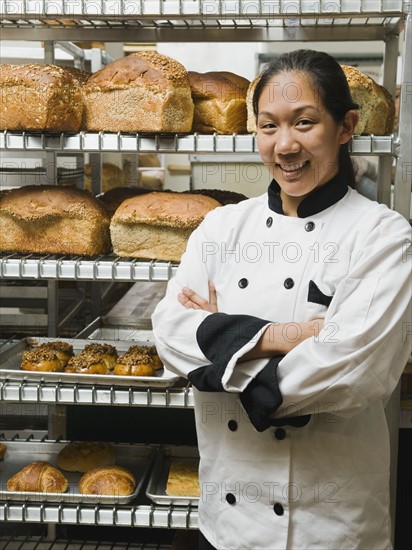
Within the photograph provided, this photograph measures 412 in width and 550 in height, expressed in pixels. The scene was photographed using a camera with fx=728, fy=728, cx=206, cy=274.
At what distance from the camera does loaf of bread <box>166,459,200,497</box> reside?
8.02 feet

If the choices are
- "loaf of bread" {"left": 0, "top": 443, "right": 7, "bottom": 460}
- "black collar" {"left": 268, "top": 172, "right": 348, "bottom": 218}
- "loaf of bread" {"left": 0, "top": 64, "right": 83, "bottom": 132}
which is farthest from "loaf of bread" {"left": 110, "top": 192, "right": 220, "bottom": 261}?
"loaf of bread" {"left": 0, "top": 443, "right": 7, "bottom": 460}

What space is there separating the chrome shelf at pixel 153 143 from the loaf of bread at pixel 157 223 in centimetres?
23

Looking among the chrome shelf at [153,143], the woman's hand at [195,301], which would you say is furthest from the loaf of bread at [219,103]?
the woman's hand at [195,301]

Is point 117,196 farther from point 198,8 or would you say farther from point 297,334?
point 297,334

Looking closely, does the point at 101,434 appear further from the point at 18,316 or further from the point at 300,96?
the point at 300,96

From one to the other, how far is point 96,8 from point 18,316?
143 cm

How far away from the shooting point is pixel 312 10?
2.09 metres

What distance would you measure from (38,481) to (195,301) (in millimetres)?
1065

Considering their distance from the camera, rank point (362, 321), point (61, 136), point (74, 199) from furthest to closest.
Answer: point (74, 199) < point (61, 136) < point (362, 321)

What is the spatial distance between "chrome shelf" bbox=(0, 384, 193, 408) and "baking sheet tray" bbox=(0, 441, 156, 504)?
13.2 inches

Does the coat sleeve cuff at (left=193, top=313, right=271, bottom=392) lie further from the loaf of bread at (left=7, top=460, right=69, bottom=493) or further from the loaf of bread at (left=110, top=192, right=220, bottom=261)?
the loaf of bread at (left=7, top=460, right=69, bottom=493)

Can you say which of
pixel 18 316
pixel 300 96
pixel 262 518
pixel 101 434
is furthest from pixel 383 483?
pixel 18 316

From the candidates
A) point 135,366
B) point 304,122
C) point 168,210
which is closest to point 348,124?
point 304,122

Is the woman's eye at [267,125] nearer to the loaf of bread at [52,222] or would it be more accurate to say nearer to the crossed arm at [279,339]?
the crossed arm at [279,339]
